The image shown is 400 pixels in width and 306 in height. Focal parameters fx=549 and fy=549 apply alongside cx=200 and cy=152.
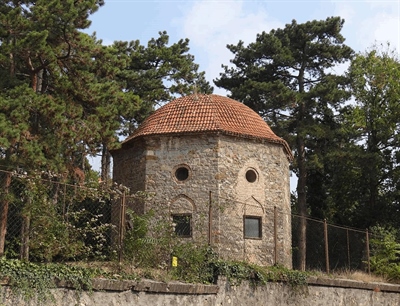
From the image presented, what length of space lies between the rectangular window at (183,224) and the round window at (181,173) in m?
1.32

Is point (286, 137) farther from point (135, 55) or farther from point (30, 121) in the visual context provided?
point (30, 121)

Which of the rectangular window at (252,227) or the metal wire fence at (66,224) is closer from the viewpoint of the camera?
the metal wire fence at (66,224)

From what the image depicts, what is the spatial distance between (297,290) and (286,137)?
16892 millimetres

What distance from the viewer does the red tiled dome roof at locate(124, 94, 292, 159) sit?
62.8 ft

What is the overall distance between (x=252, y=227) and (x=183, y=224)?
2618 mm

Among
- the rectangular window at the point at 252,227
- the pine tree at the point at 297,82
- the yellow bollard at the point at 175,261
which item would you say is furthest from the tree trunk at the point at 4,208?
the pine tree at the point at 297,82

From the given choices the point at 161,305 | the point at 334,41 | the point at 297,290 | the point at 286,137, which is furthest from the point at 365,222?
the point at 161,305

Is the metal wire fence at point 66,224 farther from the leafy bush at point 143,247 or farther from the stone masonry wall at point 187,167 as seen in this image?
the stone masonry wall at point 187,167

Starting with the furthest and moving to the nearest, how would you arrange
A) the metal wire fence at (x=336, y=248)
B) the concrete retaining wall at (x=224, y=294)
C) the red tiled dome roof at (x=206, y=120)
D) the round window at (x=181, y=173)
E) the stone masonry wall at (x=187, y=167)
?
the metal wire fence at (x=336, y=248) < the red tiled dome roof at (x=206, y=120) < the round window at (x=181, y=173) < the stone masonry wall at (x=187, y=167) < the concrete retaining wall at (x=224, y=294)

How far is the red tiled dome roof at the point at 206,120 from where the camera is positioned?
19141 millimetres

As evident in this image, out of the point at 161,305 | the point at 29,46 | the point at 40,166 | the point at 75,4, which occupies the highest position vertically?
the point at 75,4

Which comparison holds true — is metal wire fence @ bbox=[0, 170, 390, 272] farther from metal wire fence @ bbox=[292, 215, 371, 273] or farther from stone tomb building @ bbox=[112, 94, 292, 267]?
metal wire fence @ bbox=[292, 215, 371, 273]

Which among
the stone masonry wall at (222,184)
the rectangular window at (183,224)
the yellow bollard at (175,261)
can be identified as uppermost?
the stone masonry wall at (222,184)

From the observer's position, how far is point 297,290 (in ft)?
43.9
